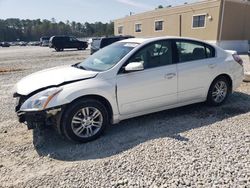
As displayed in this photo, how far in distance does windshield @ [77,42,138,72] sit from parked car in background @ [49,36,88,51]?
90.0 ft

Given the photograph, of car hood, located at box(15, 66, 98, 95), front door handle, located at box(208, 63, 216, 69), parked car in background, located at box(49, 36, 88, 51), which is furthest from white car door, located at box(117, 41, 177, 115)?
parked car in background, located at box(49, 36, 88, 51)

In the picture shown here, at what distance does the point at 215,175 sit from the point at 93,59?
3145 millimetres

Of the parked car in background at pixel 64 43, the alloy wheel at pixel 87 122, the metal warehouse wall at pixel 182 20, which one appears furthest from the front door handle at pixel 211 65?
the parked car in background at pixel 64 43

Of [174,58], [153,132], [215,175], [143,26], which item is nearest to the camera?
[215,175]

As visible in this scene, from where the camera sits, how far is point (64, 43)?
31.5 metres

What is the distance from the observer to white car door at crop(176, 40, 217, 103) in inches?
195

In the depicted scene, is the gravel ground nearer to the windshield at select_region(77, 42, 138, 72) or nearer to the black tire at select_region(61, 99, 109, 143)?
the black tire at select_region(61, 99, 109, 143)

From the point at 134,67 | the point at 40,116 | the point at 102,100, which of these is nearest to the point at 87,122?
the point at 102,100

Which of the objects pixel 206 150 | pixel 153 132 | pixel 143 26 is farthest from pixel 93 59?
pixel 143 26

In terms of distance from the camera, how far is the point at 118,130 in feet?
15.1

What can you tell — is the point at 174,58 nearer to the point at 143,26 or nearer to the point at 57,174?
the point at 57,174

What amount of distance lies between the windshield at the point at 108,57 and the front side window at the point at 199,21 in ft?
68.0

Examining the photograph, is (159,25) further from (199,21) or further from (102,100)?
(102,100)

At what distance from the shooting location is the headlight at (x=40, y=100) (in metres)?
3.78
